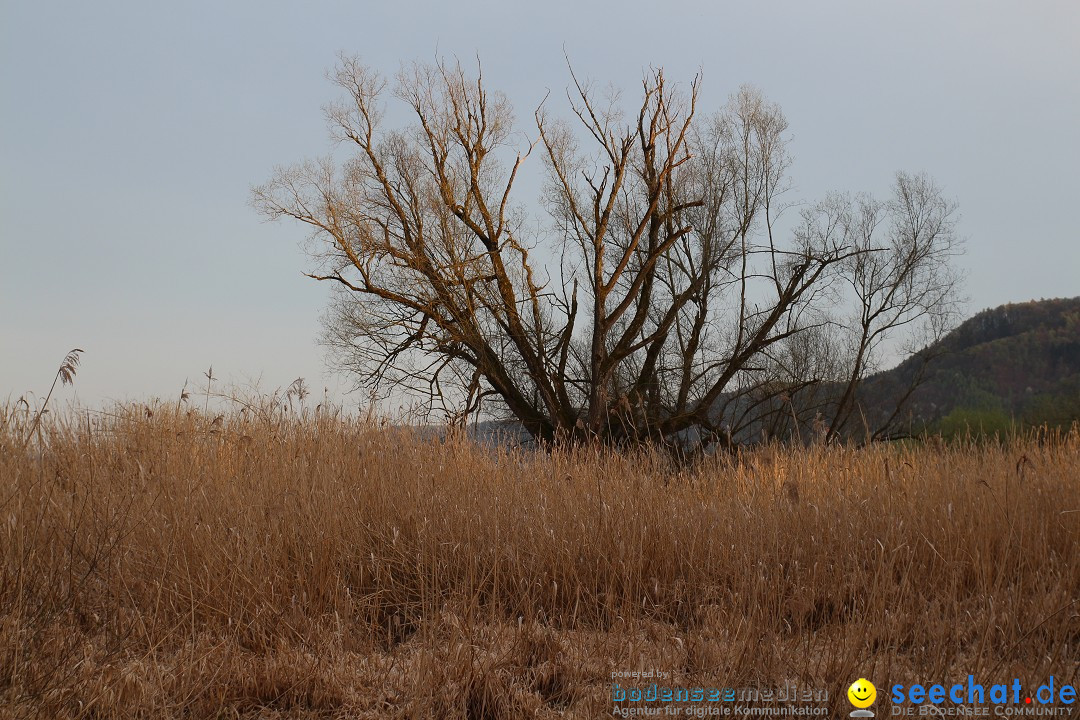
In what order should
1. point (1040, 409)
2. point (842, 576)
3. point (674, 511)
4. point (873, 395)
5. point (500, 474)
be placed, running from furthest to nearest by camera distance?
1. point (873, 395)
2. point (1040, 409)
3. point (500, 474)
4. point (674, 511)
5. point (842, 576)

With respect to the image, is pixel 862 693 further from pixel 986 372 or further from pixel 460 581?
pixel 986 372

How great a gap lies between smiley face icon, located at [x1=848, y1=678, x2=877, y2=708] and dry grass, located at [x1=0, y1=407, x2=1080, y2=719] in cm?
8

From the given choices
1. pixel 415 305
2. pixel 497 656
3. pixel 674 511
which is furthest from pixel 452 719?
pixel 415 305

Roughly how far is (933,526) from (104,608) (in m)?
5.90

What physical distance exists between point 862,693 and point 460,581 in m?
2.85

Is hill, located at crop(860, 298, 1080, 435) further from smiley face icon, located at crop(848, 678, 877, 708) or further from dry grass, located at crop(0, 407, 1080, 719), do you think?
smiley face icon, located at crop(848, 678, 877, 708)

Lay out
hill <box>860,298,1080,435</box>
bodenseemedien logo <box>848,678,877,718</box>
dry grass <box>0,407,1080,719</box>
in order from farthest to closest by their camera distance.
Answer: hill <box>860,298,1080,435</box> → dry grass <box>0,407,1080,719</box> → bodenseemedien logo <box>848,678,877,718</box>

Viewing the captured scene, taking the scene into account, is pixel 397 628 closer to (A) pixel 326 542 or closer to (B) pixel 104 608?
(A) pixel 326 542

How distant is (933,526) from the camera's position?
6.16 meters

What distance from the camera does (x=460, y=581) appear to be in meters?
5.55

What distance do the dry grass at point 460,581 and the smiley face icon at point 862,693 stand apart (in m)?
0.08

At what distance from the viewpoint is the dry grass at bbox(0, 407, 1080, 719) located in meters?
3.84

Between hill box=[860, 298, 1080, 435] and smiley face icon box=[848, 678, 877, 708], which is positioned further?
hill box=[860, 298, 1080, 435]

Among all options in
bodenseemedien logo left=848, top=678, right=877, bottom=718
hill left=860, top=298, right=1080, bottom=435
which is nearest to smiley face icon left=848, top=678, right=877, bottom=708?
bodenseemedien logo left=848, top=678, right=877, bottom=718
